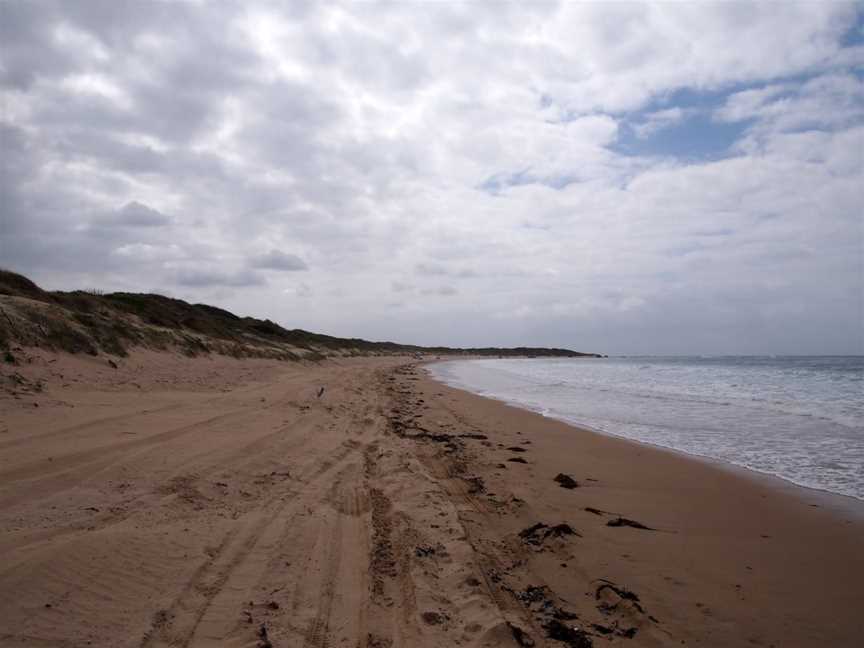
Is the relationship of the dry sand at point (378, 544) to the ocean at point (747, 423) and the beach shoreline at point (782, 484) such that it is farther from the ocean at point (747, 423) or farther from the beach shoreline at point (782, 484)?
the ocean at point (747, 423)

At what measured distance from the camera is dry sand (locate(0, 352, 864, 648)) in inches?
117

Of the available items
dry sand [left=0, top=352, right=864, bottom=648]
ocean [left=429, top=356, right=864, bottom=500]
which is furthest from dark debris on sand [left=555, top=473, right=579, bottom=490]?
ocean [left=429, top=356, right=864, bottom=500]

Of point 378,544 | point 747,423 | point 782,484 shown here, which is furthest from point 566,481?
point 747,423

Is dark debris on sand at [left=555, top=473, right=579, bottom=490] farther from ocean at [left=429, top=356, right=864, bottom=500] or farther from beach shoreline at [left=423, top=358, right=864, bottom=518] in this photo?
ocean at [left=429, top=356, right=864, bottom=500]

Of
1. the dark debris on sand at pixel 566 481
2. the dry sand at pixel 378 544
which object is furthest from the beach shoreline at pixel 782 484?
the dark debris on sand at pixel 566 481

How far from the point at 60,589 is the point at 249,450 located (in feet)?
12.1

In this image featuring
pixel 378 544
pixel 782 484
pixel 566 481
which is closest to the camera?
pixel 378 544

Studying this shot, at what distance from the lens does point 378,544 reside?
166 inches

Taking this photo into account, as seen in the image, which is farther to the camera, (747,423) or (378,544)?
(747,423)

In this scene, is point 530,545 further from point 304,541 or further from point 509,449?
point 509,449

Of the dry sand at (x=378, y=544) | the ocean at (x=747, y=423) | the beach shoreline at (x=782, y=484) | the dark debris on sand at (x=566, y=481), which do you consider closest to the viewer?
the dry sand at (x=378, y=544)

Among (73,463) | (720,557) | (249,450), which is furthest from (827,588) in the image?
(73,463)

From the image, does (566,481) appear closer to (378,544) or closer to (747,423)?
(378,544)

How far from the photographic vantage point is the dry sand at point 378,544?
9.75ft
